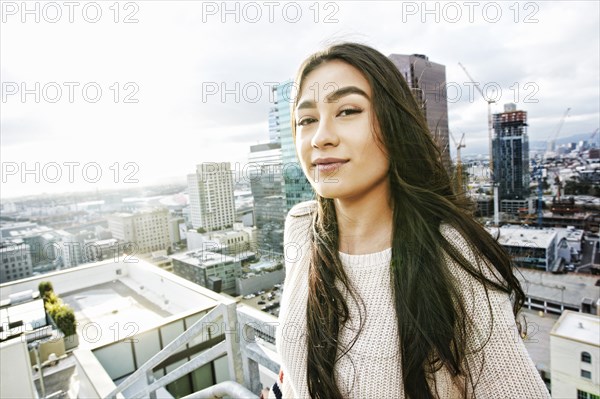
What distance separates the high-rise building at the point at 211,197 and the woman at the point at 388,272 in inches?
67.6

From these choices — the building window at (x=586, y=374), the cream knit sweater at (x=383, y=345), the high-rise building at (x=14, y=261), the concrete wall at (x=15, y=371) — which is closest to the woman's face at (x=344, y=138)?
the cream knit sweater at (x=383, y=345)

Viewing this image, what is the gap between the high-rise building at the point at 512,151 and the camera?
500cm

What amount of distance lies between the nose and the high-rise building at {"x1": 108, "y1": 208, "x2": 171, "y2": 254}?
116 inches

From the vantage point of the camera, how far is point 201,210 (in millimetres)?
2768

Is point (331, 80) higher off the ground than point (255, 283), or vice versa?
point (331, 80)

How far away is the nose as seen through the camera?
708mm

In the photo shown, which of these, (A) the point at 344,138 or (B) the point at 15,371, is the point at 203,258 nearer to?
(B) the point at 15,371

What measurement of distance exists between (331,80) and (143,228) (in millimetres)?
3307

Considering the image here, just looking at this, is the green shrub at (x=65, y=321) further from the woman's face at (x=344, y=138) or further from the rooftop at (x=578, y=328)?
the rooftop at (x=578, y=328)

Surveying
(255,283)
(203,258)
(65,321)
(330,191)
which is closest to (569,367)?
(255,283)

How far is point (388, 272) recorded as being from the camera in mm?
739

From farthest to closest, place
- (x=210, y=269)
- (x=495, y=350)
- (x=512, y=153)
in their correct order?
(x=512, y=153) < (x=210, y=269) < (x=495, y=350)

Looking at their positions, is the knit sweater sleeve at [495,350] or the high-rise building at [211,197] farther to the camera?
the high-rise building at [211,197]

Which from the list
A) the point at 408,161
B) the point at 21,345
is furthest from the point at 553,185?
the point at 21,345
